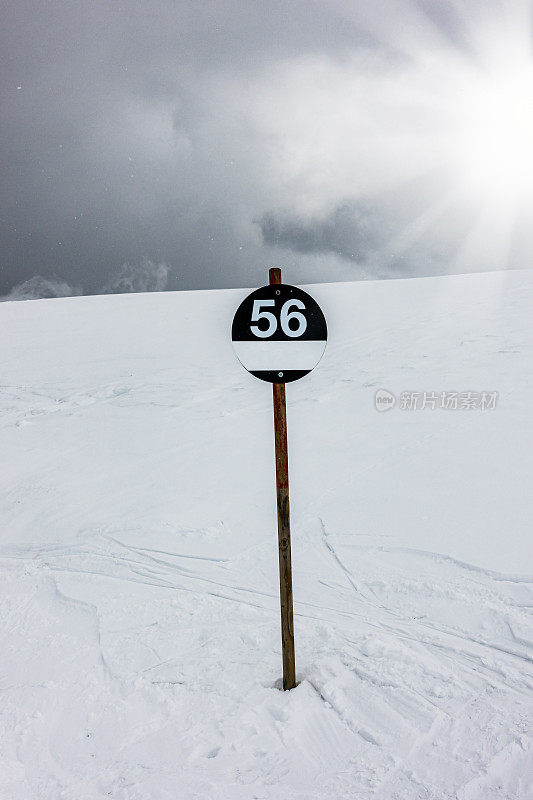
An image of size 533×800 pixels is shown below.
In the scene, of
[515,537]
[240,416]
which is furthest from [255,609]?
[240,416]

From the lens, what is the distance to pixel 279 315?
9.67ft

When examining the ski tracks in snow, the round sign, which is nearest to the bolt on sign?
the round sign

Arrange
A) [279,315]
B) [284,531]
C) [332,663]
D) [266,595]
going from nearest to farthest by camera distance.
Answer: [279,315]
[284,531]
[332,663]
[266,595]

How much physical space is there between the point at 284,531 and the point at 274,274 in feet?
4.87

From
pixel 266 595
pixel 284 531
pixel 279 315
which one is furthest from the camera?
pixel 266 595

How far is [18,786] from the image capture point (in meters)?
2.55

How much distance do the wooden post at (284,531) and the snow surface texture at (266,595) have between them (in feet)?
0.63

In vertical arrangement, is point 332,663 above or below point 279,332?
below

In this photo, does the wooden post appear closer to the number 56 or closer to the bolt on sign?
the bolt on sign

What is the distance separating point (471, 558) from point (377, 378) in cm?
604

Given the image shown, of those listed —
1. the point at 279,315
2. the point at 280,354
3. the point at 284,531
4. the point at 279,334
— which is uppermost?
the point at 279,315

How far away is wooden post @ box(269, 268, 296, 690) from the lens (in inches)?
119

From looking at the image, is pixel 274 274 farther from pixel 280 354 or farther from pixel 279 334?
pixel 280 354

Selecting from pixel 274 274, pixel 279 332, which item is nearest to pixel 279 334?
pixel 279 332
